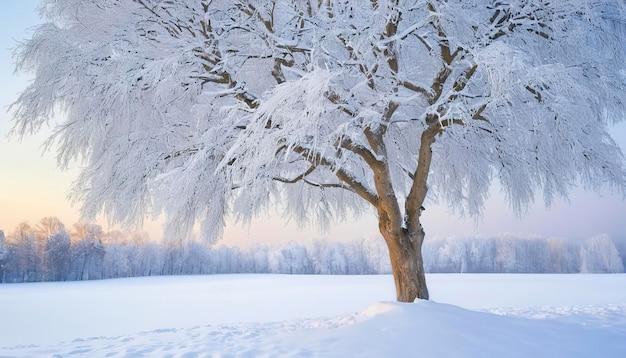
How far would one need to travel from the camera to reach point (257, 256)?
71.1m

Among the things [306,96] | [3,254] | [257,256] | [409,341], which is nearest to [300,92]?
[306,96]

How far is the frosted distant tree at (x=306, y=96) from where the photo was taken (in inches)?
190

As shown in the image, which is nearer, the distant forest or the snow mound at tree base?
the snow mound at tree base

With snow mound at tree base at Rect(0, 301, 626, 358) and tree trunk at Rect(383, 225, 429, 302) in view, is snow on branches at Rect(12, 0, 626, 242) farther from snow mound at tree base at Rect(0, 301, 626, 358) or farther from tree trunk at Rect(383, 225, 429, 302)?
snow mound at tree base at Rect(0, 301, 626, 358)

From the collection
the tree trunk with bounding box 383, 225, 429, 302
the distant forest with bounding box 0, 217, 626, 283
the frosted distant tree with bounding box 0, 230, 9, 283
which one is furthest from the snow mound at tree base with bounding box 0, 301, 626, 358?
the frosted distant tree with bounding box 0, 230, 9, 283

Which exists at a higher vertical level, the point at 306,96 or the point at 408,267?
the point at 306,96

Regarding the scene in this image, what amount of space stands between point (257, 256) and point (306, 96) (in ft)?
225

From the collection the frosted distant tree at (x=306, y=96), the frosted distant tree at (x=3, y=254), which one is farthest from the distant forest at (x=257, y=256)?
the frosted distant tree at (x=306, y=96)

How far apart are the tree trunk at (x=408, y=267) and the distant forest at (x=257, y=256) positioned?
4073 centimetres

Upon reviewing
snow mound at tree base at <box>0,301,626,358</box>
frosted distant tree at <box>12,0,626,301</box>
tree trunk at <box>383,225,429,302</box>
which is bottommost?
snow mound at tree base at <box>0,301,626,358</box>

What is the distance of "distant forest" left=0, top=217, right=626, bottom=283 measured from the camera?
153 feet

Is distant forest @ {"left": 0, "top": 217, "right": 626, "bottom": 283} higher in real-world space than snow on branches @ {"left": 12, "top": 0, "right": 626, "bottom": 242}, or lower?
lower

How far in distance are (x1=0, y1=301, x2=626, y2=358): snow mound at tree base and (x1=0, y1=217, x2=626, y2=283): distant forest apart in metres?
41.3

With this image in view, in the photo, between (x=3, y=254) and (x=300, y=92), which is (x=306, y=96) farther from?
(x=3, y=254)
